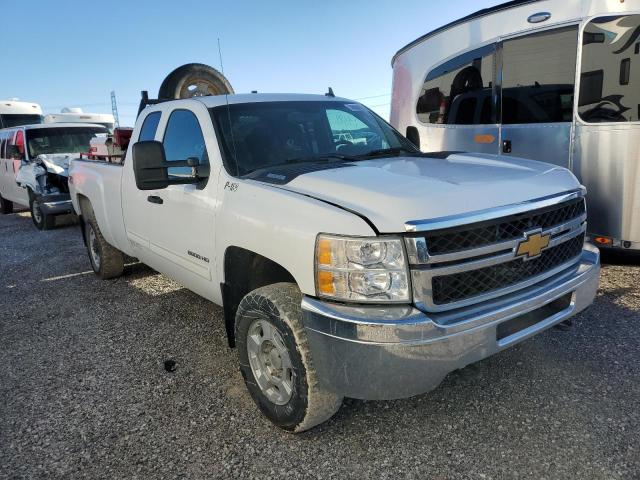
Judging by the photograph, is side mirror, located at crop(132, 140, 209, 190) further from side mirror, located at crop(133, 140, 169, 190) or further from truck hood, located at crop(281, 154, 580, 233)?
truck hood, located at crop(281, 154, 580, 233)

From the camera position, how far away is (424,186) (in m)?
2.47

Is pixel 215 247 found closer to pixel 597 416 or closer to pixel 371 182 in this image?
pixel 371 182

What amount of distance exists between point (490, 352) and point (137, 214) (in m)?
3.15

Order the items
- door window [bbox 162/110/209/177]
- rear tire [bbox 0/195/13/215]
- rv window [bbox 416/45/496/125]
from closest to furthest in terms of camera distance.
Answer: door window [bbox 162/110/209/177], rv window [bbox 416/45/496/125], rear tire [bbox 0/195/13/215]

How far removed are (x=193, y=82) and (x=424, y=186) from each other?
361cm

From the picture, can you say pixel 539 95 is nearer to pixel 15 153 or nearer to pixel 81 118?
pixel 15 153

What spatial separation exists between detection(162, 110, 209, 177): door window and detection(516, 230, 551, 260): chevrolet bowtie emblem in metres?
2.01

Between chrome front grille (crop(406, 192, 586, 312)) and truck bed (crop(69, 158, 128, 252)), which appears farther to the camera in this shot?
truck bed (crop(69, 158, 128, 252))

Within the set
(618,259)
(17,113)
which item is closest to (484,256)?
(618,259)

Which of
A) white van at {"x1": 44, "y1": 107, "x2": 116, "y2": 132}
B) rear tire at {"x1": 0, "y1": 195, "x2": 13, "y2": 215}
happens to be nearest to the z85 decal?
rear tire at {"x1": 0, "y1": 195, "x2": 13, "y2": 215}

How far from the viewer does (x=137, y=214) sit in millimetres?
4297

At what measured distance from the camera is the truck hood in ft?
7.41

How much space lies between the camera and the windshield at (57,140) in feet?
33.2

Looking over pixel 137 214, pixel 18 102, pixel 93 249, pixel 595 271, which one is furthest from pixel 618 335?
pixel 18 102
